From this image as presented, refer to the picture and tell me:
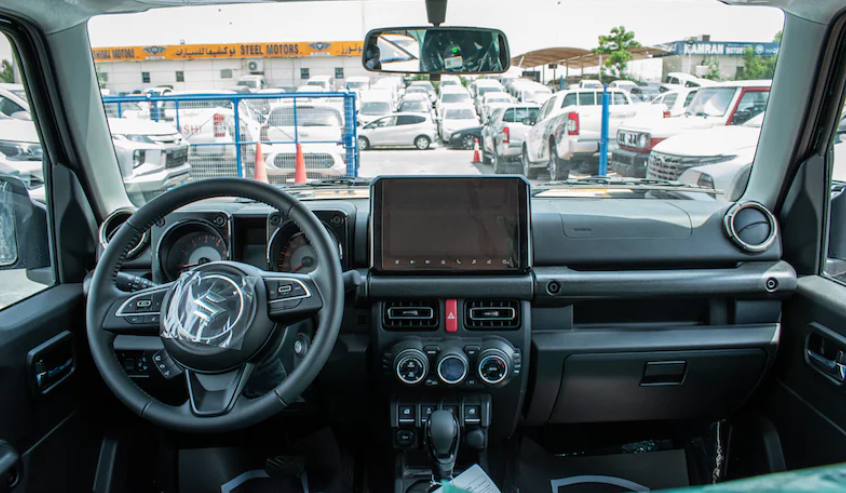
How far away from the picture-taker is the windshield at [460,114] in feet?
50.0

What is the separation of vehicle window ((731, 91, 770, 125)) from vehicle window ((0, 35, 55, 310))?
11.5ft

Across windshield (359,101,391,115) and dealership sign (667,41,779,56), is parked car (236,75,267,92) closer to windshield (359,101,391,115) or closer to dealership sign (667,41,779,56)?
windshield (359,101,391,115)

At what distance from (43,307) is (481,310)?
1.70 meters

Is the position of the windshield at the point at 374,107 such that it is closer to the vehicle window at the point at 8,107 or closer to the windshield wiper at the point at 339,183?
the windshield wiper at the point at 339,183

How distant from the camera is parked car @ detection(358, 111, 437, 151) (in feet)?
30.1

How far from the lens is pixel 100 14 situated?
115 inches

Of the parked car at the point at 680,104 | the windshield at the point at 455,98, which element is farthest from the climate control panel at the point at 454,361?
the windshield at the point at 455,98

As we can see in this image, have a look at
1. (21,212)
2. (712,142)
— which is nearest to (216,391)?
(21,212)

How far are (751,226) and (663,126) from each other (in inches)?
124

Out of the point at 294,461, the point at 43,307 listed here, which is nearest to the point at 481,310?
the point at 294,461

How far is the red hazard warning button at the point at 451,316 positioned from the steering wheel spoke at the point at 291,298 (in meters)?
0.78

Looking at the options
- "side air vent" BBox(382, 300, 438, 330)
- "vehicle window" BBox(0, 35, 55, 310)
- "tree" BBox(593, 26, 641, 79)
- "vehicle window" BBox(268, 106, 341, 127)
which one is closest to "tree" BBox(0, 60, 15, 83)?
"vehicle window" BBox(0, 35, 55, 310)

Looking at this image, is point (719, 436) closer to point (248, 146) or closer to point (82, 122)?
point (82, 122)

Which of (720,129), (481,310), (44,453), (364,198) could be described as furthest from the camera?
(720,129)
